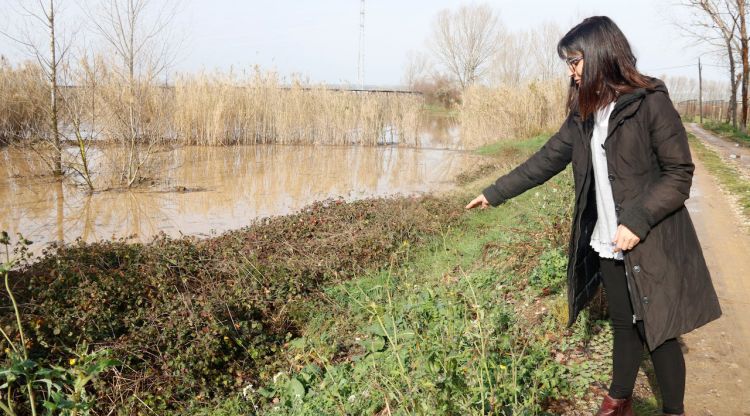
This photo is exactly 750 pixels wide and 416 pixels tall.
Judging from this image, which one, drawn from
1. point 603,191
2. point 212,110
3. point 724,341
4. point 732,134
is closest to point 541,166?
point 603,191

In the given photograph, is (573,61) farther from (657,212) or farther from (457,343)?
(457,343)

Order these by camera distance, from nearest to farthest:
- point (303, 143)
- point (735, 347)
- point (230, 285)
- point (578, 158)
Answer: point (578, 158) → point (735, 347) → point (230, 285) → point (303, 143)

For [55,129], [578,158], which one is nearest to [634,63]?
[578,158]

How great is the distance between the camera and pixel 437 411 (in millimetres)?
2268

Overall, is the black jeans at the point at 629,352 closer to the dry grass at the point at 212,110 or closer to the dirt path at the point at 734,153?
the dry grass at the point at 212,110

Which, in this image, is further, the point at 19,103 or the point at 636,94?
the point at 19,103

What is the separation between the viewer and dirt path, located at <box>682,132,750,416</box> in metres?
2.99

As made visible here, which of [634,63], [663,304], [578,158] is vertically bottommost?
[663,304]

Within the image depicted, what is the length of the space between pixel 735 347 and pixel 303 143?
50.0ft

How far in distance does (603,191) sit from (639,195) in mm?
179

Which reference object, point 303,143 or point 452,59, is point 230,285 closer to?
point 303,143

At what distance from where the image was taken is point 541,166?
2.73 meters

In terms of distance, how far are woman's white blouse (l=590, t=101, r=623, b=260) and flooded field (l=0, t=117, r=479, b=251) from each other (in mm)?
5965

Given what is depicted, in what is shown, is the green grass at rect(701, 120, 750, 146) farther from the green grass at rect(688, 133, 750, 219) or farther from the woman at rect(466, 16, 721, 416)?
the woman at rect(466, 16, 721, 416)
